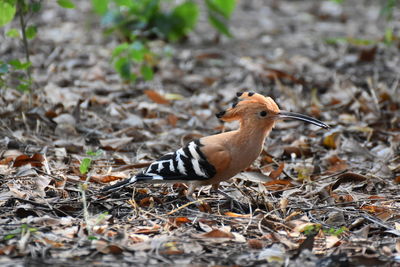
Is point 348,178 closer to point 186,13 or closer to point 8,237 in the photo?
point 8,237

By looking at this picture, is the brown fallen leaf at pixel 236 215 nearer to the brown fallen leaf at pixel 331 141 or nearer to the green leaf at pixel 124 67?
the brown fallen leaf at pixel 331 141

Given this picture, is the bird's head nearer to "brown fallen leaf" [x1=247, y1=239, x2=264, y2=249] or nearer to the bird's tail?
the bird's tail

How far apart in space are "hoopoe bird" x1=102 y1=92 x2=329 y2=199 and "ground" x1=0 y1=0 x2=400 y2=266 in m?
0.17

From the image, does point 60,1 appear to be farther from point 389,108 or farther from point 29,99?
point 389,108

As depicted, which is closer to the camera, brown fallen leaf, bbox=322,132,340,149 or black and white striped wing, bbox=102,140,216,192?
black and white striped wing, bbox=102,140,216,192

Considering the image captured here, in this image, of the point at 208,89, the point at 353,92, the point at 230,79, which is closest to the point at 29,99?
the point at 208,89

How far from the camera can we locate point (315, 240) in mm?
3441

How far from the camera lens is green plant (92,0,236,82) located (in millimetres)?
6686

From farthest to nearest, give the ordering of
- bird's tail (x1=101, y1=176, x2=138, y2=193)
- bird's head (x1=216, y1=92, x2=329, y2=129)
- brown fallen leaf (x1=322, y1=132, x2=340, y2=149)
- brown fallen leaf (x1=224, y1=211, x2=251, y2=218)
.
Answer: brown fallen leaf (x1=322, y1=132, x2=340, y2=149) < bird's head (x1=216, y1=92, x2=329, y2=129) < bird's tail (x1=101, y1=176, x2=138, y2=193) < brown fallen leaf (x1=224, y1=211, x2=251, y2=218)

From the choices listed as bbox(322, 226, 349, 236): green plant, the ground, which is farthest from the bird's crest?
bbox(322, 226, 349, 236): green plant

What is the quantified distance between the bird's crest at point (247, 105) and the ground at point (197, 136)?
555 mm

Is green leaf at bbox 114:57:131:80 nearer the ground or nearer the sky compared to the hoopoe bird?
nearer the sky

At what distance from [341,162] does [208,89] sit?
2473 millimetres

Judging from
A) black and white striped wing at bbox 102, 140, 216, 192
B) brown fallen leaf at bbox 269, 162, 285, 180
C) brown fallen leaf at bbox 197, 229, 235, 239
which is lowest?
brown fallen leaf at bbox 197, 229, 235, 239
